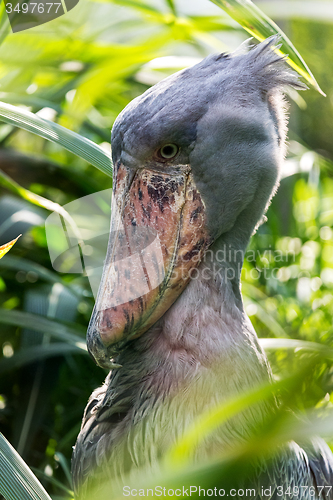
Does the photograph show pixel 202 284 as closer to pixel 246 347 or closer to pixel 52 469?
pixel 246 347

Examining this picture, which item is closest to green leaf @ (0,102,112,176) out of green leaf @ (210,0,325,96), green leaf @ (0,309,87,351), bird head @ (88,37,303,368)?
bird head @ (88,37,303,368)

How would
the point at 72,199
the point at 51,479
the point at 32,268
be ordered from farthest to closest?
the point at 72,199
the point at 32,268
the point at 51,479

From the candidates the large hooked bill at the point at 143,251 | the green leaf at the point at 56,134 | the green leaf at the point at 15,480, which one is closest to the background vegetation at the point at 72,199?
the green leaf at the point at 56,134

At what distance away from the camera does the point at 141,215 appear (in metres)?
0.85

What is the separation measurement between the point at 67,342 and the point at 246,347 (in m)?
0.68

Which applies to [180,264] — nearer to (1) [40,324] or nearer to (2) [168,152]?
(2) [168,152]

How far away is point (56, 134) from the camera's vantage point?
98 cm

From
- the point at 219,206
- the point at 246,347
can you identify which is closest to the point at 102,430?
the point at 246,347

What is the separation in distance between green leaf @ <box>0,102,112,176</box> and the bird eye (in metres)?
0.19

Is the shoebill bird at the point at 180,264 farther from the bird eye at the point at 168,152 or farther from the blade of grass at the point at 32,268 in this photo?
the blade of grass at the point at 32,268

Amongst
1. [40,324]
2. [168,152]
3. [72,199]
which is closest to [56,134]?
[168,152]

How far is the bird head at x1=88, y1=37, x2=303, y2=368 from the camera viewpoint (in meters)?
0.82

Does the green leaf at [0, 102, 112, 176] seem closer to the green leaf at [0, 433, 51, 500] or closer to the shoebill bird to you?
the shoebill bird

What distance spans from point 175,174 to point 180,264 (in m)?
0.15
